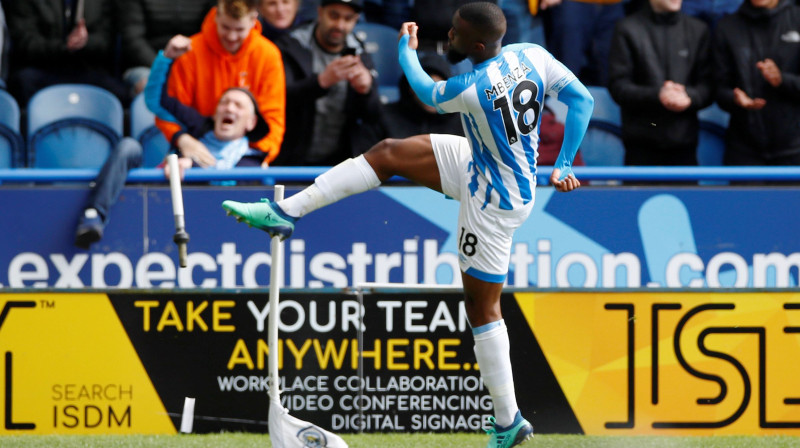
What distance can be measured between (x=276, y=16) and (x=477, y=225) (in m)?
3.02

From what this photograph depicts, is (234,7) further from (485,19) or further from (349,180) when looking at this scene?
(485,19)

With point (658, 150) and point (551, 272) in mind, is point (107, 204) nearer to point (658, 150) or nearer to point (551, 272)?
point (551, 272)

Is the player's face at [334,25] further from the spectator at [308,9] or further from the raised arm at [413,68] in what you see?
the raised arm at [413,68]

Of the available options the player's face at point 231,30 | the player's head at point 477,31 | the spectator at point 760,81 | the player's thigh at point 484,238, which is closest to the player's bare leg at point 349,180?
the player's thigh at point 484,238

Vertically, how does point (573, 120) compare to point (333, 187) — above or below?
above

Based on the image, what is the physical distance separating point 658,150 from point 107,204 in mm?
3243

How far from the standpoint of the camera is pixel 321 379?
5547 millimetres

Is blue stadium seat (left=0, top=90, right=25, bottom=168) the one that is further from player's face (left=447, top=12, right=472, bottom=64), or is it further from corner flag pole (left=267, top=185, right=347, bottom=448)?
player's face (left=447, top=12, right=472, bottom=64)

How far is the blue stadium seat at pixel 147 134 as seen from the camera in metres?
7.11

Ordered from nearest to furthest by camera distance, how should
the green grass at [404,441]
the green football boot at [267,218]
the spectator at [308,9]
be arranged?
the green football boot at [267,218], the green grass at [404,441], the spectator at [308,9]

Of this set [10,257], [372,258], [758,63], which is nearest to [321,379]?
[372,258]

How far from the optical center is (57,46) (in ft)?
24.5

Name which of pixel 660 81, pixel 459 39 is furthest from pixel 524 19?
pixel 459 39

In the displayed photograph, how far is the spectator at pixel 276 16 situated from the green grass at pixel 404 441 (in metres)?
2.88
